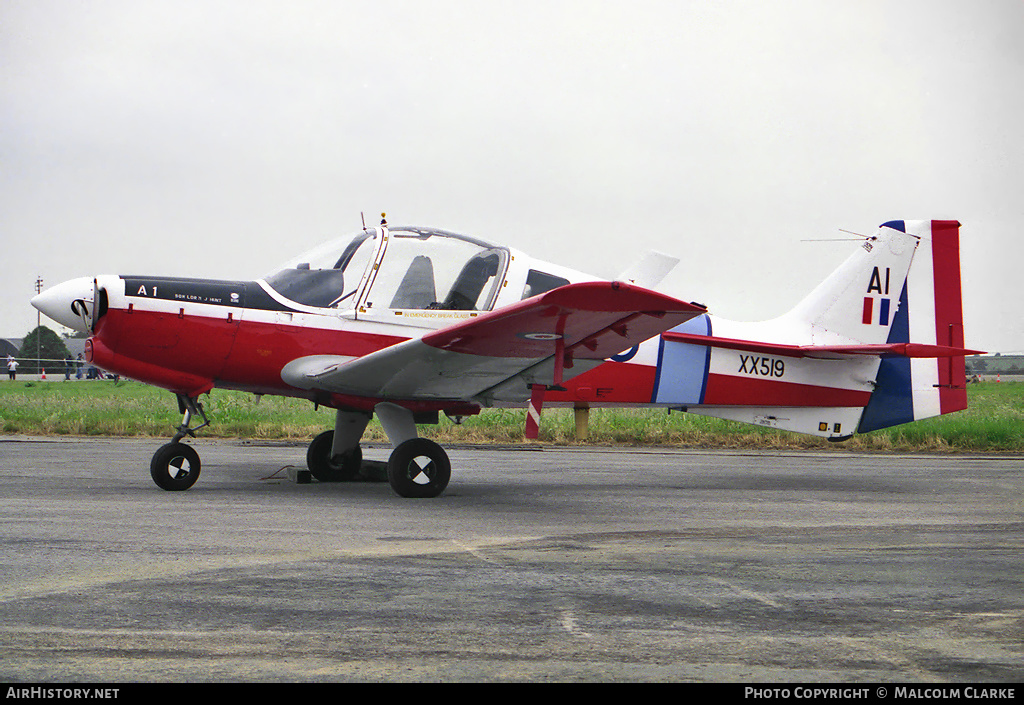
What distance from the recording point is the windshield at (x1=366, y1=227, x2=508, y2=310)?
9.02 metres

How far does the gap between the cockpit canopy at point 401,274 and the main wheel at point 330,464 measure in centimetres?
183

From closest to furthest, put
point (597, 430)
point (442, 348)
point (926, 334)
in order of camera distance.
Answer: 1. point (442, 348)
2. point (926, 334)
3. point (597, 430)

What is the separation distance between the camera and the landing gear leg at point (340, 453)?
9.89 metres

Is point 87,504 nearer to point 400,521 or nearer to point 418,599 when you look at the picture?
point 400,521

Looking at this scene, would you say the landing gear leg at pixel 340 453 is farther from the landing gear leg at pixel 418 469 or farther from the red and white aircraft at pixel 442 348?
the landing gear leg at pixel 418 469

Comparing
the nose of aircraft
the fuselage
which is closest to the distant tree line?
the nose of aircraft

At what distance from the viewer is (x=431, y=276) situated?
9070mm

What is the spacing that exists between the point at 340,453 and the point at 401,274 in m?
2.16

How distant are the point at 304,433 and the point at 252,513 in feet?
30.2

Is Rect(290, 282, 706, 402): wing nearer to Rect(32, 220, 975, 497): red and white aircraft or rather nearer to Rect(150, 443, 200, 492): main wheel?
Rect(32, 220, 975, 497): red and white aircraft

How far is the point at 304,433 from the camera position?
1616 centimetres

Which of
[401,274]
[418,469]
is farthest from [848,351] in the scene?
[418,469]

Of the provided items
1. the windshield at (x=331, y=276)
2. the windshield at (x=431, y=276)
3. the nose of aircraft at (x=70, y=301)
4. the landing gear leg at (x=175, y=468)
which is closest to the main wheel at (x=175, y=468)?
the landing gear leg at (x=175, y=468)

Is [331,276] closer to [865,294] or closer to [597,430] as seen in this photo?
[865,294]
